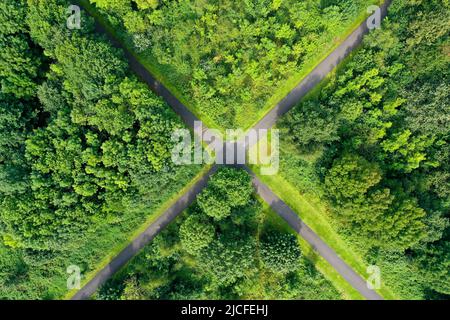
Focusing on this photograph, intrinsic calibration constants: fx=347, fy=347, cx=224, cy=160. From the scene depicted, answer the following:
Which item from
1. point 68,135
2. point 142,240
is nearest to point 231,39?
Result: point 68,135

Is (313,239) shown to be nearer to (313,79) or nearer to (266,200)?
(266,200)

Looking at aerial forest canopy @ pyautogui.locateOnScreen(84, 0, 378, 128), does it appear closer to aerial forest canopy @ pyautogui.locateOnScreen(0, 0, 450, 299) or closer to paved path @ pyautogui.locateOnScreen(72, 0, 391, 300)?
aerial forest canopy @ pyautogui.locateOnScreen(0, 0, 450, 299)

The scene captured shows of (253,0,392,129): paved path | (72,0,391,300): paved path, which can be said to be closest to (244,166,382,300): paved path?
(72,0,391,300): paved path

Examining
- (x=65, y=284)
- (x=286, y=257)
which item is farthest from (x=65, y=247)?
(x=286, y=257)

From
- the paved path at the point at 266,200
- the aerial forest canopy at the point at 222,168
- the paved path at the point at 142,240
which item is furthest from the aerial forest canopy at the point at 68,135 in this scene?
the paved path at the point at 142,240

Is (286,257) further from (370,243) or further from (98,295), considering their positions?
(98,295)

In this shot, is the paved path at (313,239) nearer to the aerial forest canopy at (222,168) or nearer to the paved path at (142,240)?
the aerial forest canopy at (222,168)

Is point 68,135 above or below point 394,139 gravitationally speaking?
below
